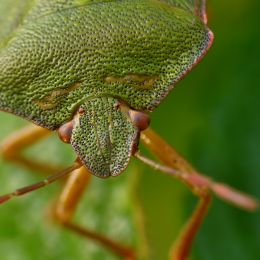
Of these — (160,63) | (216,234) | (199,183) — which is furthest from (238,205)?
(160,63)

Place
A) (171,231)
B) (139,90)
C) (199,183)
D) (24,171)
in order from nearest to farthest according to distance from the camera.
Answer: (139,90) < (199,183) < (171,231) < (24,171)

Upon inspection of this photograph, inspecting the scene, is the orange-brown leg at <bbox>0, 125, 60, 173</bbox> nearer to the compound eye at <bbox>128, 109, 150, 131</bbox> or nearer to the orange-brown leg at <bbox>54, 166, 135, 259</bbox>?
the orange-brown leg at <bbox>54, 166, 135, 259</bbox>

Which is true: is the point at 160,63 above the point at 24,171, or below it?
above

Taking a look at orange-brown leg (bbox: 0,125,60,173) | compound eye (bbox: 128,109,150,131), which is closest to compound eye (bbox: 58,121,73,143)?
compound eye (bbox: 128,109,150,131)

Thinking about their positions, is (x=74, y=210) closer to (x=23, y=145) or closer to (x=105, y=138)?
(x=23, y=145)

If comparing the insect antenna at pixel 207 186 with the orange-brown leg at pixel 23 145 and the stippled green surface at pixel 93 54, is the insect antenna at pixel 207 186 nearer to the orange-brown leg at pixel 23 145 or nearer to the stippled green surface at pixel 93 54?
the stippled green surface at pixel 93 54

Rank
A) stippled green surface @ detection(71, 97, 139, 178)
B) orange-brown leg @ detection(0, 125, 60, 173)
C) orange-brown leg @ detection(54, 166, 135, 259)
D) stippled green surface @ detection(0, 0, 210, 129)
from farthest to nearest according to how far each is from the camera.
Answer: orange-brown leg @ detection(0, 125, 60, 173) → orange-brown leg @ detection(54, 166, 135, 259) → stippled green surface @ detection(0, 0, 210, 129) → stippled green surface @ detection(71, 97, 139, 178)

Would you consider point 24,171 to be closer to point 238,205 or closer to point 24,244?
point 24,244
